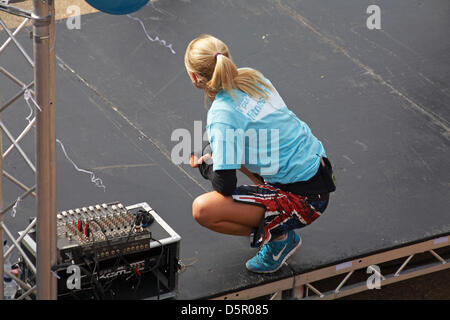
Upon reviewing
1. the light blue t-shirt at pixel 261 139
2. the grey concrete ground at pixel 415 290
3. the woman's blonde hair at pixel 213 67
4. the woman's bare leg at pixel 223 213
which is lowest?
the grey concrete ground at pixel 415 290

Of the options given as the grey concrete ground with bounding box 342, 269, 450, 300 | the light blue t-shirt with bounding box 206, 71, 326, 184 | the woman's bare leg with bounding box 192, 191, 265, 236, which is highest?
the light blue t-shirt with bounding box 206, 71, 326, 184

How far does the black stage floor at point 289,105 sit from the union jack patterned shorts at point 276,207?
0.75 ft

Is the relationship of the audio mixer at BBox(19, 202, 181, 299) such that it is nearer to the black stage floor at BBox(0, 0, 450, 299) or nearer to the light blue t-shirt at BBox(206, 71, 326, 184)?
the black stage floor at BBox(0, 0, 450, 299)

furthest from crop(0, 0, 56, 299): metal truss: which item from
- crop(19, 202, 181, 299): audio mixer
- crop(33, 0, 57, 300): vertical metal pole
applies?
crop(19, 202, 181, 299): audio mixer

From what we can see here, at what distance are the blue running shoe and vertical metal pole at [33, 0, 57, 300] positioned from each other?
1029 mm

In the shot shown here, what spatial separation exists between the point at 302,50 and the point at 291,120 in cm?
218

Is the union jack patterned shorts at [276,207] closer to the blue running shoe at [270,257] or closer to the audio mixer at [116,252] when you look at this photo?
the blue running shoe at [270,257]

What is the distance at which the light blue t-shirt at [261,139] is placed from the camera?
3.24 meters

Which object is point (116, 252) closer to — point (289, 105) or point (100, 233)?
point (100, 233)

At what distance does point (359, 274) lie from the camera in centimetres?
405

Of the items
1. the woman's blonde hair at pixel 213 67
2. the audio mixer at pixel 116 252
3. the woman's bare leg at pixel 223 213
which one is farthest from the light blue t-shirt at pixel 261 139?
the audio mixer at pixel 116 252

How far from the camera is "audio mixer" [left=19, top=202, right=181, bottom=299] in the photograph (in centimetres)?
320

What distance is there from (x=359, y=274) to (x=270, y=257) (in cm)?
67
